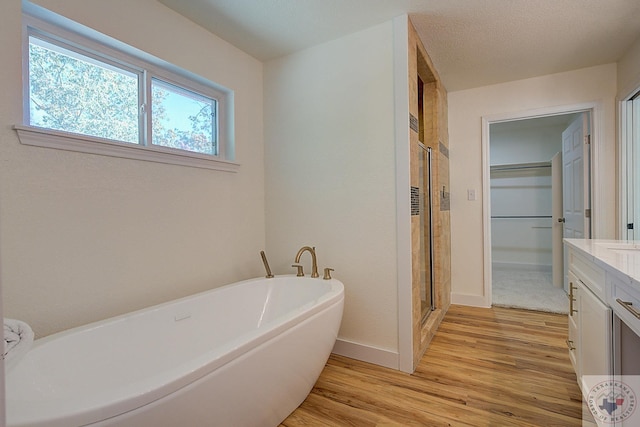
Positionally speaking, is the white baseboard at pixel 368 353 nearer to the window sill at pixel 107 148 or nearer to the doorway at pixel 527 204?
the window sill at pixel 107 148

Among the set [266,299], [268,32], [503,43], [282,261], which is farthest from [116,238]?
[503,43]

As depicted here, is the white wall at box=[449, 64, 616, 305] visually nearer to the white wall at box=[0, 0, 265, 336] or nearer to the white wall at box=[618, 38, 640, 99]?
the white wall at box=[618, 38, 640, 99]

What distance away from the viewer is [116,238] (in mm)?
1695

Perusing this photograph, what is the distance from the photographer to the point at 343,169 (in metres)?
2.32

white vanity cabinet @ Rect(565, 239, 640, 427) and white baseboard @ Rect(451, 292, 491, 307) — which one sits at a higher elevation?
white vanity cabinet @ Rect(565, 239, 640, 427)

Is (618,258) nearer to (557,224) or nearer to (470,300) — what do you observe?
(470,300)

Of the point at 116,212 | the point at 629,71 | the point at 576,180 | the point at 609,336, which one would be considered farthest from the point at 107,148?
the point at 576,180

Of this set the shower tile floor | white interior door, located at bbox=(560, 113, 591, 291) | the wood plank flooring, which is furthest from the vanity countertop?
the shower tile floor

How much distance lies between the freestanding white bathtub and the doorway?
3.29 meters

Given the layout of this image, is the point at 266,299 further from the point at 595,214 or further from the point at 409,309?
the point at 595,214

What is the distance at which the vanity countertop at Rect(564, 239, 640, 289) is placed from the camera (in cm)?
104

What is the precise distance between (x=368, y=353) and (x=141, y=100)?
2275mm

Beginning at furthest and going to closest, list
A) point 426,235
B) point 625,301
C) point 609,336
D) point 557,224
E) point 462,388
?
point 557,224
point 426,235
point 462,388
point 609,336
point 625,301

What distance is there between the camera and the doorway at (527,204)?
4051 mm
